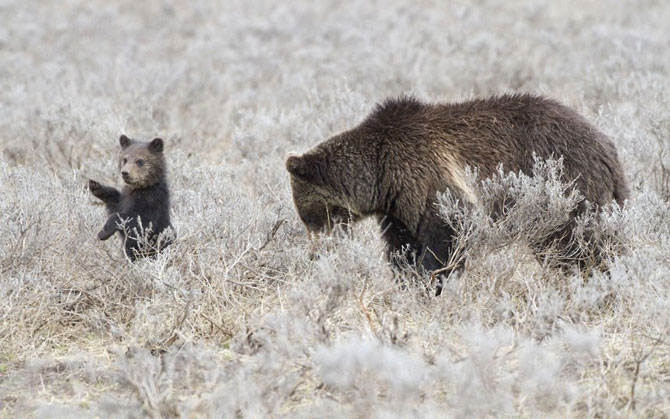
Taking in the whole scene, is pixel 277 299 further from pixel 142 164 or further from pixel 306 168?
pixel 142 164

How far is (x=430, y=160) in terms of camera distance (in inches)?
244

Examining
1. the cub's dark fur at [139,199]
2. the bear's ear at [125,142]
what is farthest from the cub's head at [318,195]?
the bear's ear at [125,142]

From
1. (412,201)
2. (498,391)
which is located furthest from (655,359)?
(412,201)

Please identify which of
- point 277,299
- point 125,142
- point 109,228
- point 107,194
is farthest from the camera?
point 125,142

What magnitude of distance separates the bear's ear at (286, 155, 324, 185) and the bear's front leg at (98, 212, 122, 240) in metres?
1.39

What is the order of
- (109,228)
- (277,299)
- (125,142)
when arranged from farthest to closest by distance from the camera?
(125,142)
(109,228)
(277,299)

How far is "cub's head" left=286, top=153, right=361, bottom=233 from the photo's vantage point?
6.50 meters

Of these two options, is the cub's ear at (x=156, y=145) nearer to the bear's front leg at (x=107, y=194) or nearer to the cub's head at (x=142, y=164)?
the cub's head at (x=142, y=164)

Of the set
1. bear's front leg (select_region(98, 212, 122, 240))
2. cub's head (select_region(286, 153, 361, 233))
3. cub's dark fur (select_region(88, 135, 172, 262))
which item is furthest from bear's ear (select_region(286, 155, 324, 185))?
bear's front leg (select_region(98, 212, 122, 240))

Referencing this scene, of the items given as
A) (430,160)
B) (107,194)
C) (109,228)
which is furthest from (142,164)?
(430,160)

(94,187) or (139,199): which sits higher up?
(94,187)

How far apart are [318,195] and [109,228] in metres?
1.65

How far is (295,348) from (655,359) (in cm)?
213

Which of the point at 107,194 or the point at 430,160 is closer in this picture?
the point at 430,160
